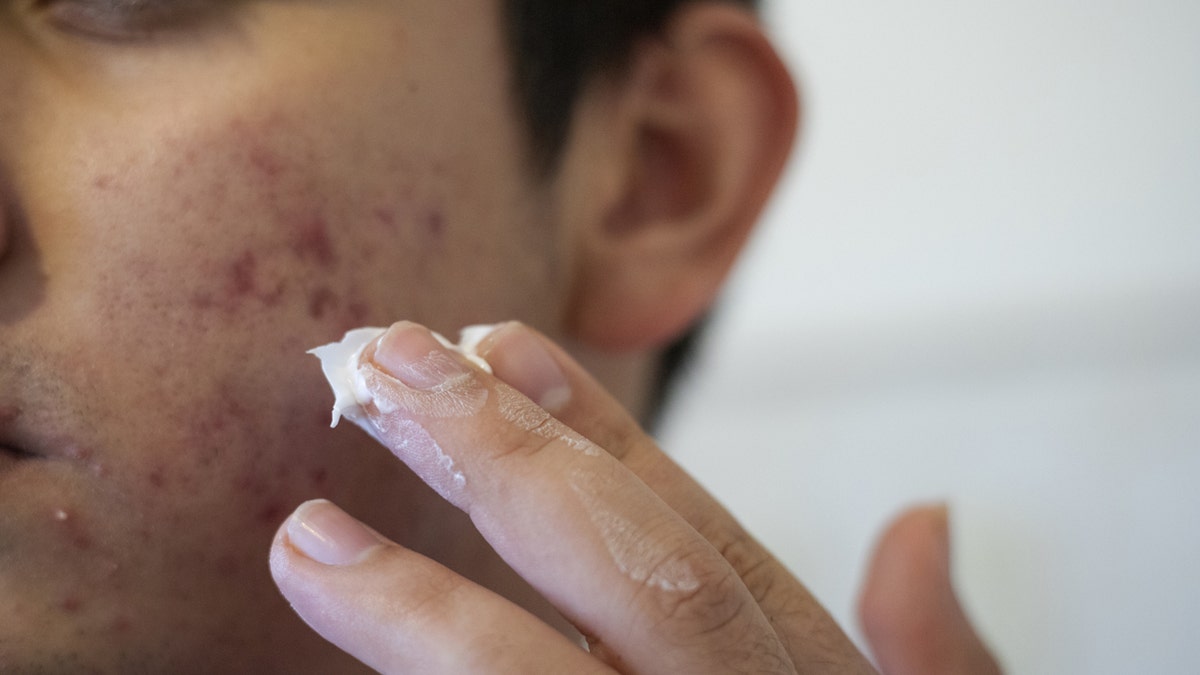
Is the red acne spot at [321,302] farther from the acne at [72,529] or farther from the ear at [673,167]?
the ear at [673,167]

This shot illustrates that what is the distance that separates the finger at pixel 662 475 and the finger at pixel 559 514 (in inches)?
2.1

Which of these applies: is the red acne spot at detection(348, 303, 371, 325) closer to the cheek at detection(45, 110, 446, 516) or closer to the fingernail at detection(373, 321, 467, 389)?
the cheek at detection(45, 110, 446, 516)

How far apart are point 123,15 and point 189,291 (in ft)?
0.60

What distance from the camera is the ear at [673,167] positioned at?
89cm

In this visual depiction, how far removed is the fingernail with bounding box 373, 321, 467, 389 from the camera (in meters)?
0.52

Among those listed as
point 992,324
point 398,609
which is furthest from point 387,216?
point 992,324

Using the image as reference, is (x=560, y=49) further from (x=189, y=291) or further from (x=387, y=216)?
(x=189, y=291)

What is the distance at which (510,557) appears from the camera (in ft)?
1.77

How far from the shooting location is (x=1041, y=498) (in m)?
1.66

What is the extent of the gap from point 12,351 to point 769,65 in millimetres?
641

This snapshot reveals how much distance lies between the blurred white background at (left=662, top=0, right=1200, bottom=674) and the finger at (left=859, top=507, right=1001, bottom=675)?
722 mm

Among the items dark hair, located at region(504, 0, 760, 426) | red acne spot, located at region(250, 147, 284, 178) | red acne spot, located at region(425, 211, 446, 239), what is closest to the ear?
dark hair, located at region(504, 0, 760, 426)

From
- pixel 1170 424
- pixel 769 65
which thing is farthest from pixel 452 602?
pixel 1170 424

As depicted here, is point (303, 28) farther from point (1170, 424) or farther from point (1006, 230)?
point (1170, 424)
